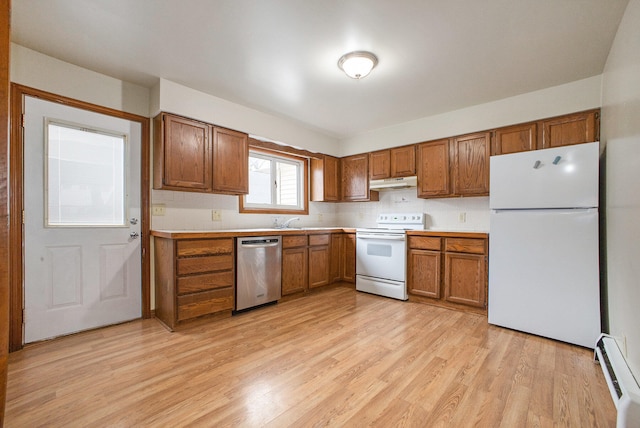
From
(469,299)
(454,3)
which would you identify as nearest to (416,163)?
(469,299)

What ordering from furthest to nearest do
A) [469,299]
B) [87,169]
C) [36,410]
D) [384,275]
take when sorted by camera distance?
[384,275], [469,299], [87,169], [36,410]

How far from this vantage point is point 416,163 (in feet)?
12.8

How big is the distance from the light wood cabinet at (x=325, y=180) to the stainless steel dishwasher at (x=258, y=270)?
1420 mm

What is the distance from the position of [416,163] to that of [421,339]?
2.36m

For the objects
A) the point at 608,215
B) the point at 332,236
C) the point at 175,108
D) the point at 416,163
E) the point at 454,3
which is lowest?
the point at 332,236

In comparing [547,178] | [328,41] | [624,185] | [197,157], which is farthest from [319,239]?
[624,185]

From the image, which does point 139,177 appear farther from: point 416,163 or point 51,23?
point 416,163

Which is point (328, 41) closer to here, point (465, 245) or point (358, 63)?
point (358, 63)

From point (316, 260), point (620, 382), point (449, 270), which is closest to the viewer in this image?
point (620, 382)

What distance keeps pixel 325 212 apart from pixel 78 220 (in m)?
3.34

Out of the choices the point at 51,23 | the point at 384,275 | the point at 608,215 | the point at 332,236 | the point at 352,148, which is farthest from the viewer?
the point at 352,148

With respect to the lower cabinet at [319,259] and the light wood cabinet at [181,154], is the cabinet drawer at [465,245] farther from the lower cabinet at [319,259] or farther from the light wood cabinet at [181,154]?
the light wood cabinet at [181,154]

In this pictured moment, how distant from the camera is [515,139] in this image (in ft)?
10.2

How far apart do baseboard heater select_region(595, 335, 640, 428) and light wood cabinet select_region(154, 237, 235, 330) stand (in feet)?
9.46
